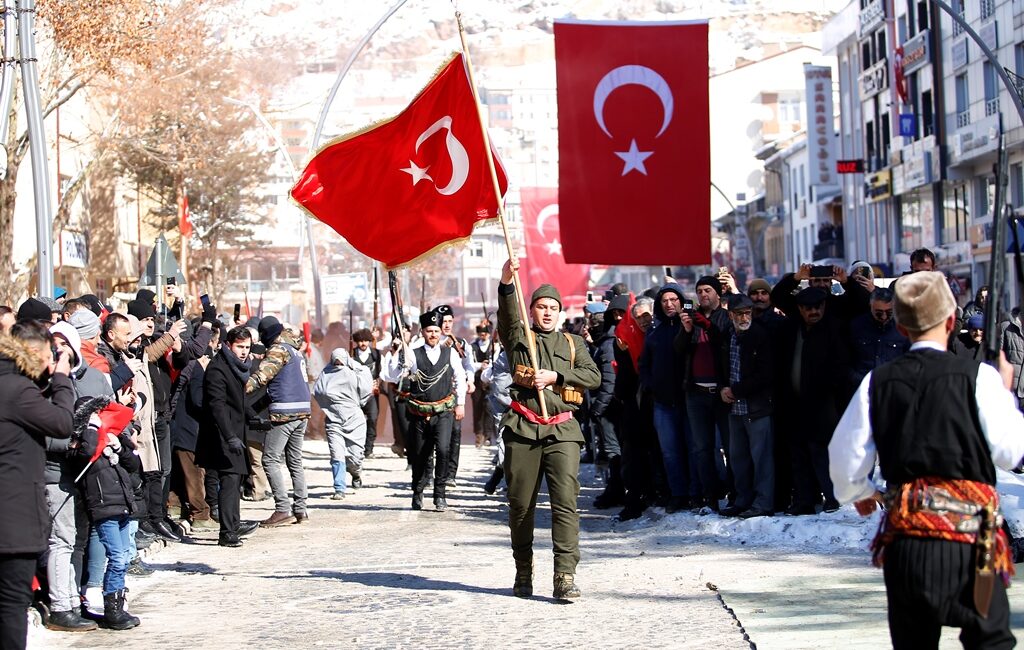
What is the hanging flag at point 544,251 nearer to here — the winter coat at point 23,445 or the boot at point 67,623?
the boot at point 67,623

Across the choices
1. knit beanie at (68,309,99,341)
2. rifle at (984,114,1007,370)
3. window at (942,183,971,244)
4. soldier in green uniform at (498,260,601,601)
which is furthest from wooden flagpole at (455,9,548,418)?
window at (942,183,971,244)

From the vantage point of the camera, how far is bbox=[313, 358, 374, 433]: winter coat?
17.6 metres

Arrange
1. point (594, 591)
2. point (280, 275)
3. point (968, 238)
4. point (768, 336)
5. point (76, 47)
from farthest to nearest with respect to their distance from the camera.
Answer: point (280, 275)
point (968, 238)
point (76, 47)
point (768, 336)
point (594, 591)

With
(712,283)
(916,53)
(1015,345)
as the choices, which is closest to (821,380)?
(712,283)

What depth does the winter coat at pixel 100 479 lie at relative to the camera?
28.2 feet

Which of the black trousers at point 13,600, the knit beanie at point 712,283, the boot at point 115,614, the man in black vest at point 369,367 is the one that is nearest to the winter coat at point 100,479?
the boot at point 115,614

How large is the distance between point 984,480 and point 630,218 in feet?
26.2

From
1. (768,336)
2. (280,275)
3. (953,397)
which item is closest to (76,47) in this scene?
(768,336)

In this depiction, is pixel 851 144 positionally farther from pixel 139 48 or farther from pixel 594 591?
pixel 594 591

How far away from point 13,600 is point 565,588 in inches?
139

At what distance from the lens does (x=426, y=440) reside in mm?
15945

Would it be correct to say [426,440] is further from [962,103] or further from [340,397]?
[962,103]

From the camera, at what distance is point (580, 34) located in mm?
13625

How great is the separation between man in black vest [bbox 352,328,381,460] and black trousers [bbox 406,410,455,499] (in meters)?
4.49
